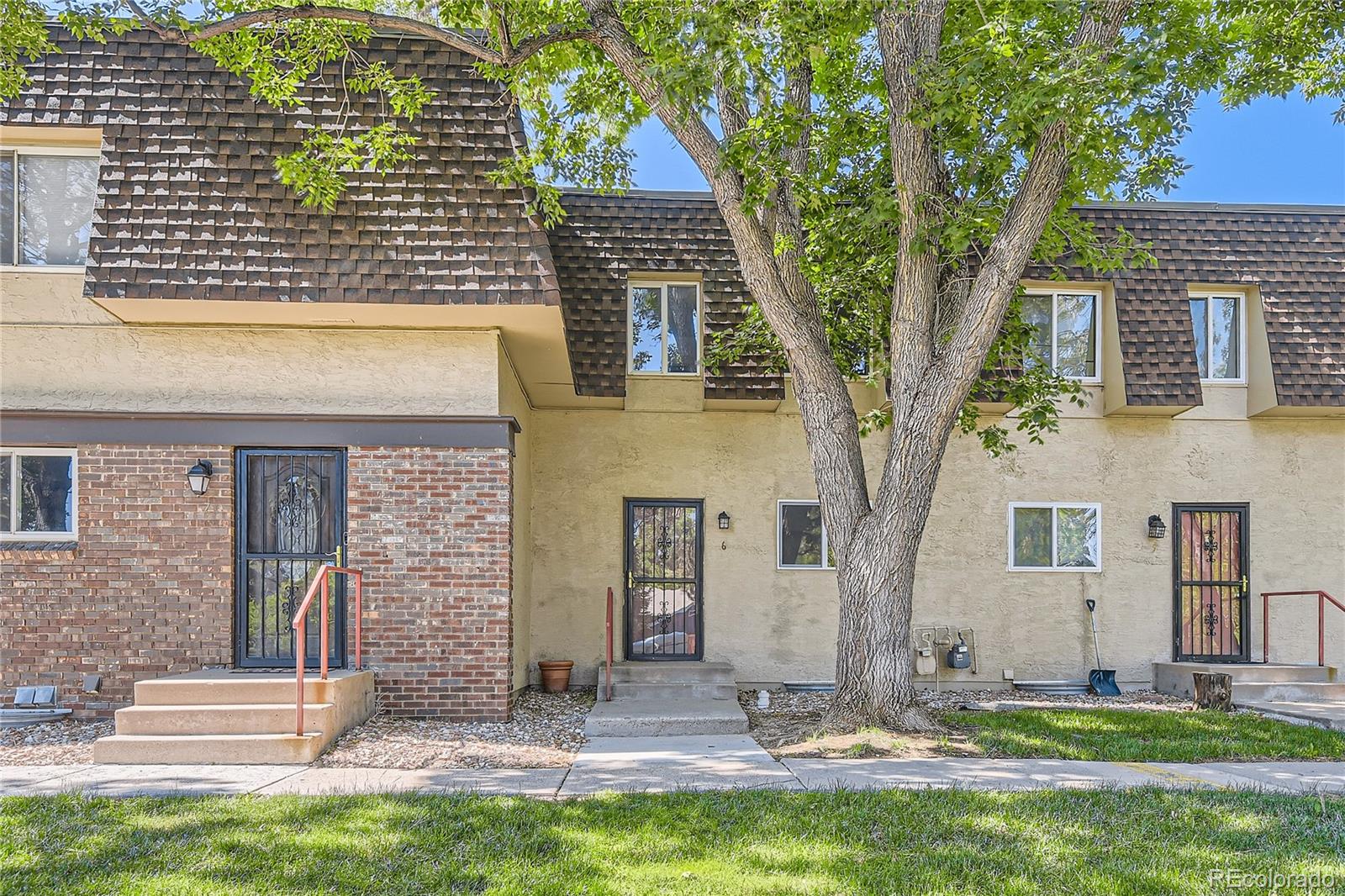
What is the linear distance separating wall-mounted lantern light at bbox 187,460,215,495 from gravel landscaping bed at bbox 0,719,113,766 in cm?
217

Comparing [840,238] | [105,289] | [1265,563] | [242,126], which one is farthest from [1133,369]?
[105,289]

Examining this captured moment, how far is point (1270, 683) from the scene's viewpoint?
9.99 meters

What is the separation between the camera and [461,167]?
7.87 meters

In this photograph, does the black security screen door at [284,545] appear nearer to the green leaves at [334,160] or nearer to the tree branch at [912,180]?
the green leaves at [334,160]

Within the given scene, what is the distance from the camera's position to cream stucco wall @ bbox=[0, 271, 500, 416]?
26.0ft

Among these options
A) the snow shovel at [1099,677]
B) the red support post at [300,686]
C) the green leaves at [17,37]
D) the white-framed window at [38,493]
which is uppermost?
the green leaves at [17,37]

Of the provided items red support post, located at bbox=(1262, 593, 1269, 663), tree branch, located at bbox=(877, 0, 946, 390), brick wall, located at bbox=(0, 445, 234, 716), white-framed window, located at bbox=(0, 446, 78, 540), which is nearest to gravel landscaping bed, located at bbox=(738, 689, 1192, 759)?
red support post, located at bbox=(1262, 593, 1269, 663)

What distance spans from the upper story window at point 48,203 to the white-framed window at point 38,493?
1.87m

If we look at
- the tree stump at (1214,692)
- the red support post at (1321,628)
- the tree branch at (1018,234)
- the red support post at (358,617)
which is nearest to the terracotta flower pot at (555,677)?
the red support post at (358,617)

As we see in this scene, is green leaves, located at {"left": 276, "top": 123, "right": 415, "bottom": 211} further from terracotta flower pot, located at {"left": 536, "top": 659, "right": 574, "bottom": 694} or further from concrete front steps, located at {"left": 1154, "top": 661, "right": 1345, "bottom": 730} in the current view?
concrete front steps, located at {"left": 1154, "top": 661, "right": 1345, "bottom": 730}

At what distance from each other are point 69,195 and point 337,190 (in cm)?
296

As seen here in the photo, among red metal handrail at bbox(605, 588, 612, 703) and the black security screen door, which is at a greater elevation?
the black security screen door

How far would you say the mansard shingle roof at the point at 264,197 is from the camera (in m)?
7.38

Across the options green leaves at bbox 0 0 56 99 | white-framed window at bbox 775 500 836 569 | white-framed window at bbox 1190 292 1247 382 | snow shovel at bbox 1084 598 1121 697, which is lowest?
snow shovel at bbox 1084 598 1121 697
